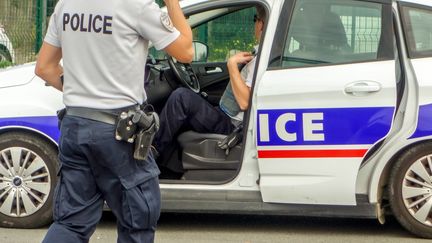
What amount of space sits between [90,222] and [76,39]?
839 mm

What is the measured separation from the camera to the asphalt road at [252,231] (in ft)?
18.5

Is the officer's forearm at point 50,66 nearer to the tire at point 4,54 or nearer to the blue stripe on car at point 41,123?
the blue stripe on car at point 41,123

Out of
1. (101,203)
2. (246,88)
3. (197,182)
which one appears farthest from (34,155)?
(101,203)

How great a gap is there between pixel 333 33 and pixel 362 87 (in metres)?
0.44

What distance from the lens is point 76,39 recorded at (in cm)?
363

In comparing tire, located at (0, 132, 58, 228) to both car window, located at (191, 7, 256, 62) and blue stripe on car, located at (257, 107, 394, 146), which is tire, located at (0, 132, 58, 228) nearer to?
blue stripe on car, located at (257, 107, 394, 146)

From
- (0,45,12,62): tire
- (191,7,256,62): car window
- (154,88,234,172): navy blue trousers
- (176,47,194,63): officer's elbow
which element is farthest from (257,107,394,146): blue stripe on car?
(0,45,12,62): tire

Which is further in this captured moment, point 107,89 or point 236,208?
point 236,208

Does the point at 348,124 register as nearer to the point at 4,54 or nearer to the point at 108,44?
the point at 108,44

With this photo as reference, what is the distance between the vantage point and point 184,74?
6094 mm

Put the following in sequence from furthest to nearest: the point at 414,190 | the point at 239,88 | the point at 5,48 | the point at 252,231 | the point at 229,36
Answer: the point at 5,48
the point at 229,36
the point at 252,231
the point at 239,88
the point at 414,190

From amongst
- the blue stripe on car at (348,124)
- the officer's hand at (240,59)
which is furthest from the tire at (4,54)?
the blue stripe on car at (348,124)

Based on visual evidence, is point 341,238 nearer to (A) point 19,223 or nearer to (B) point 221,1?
(B) point 221,1

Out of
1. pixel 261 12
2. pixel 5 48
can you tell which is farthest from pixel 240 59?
pixel 5 48
